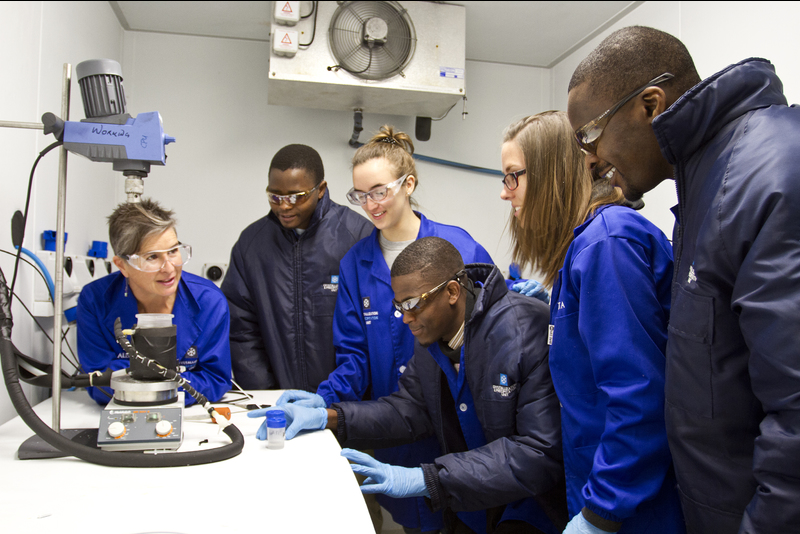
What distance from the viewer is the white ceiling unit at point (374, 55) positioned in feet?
9.22

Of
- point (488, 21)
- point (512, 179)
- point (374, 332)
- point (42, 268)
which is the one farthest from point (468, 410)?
point (488, 21)

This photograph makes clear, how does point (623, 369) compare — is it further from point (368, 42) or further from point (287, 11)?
point (287, 11)

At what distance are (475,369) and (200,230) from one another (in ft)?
7.95

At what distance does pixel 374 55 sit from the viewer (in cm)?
286

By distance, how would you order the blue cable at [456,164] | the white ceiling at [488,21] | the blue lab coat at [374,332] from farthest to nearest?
1. the blue cable at [456,164]
2. the white ceiling at [488,21]
3. the blue lab coat at [374,332]

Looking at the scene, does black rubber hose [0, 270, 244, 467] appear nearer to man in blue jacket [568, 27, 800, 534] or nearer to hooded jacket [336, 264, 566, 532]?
hooded jacket [336, 264, 566, 532]

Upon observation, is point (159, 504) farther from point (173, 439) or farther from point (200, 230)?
point (200, 230)

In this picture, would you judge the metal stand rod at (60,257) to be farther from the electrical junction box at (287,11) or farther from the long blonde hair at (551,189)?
the electrical junction box at (287,11)

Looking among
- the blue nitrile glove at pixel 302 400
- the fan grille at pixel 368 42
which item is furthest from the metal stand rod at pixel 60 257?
the fan grille at pixel 368 42

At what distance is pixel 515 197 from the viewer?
1601mm

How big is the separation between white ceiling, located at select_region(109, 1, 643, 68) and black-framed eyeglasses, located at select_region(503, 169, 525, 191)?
1.84 meters

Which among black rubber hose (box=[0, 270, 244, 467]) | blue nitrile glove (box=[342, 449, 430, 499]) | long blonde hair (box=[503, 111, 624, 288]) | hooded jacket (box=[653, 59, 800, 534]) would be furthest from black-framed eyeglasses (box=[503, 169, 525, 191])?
black rubber hose (box=[0, 270, 244, 467])

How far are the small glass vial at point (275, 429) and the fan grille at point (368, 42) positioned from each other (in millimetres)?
2034

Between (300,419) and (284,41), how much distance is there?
6.70 ft
